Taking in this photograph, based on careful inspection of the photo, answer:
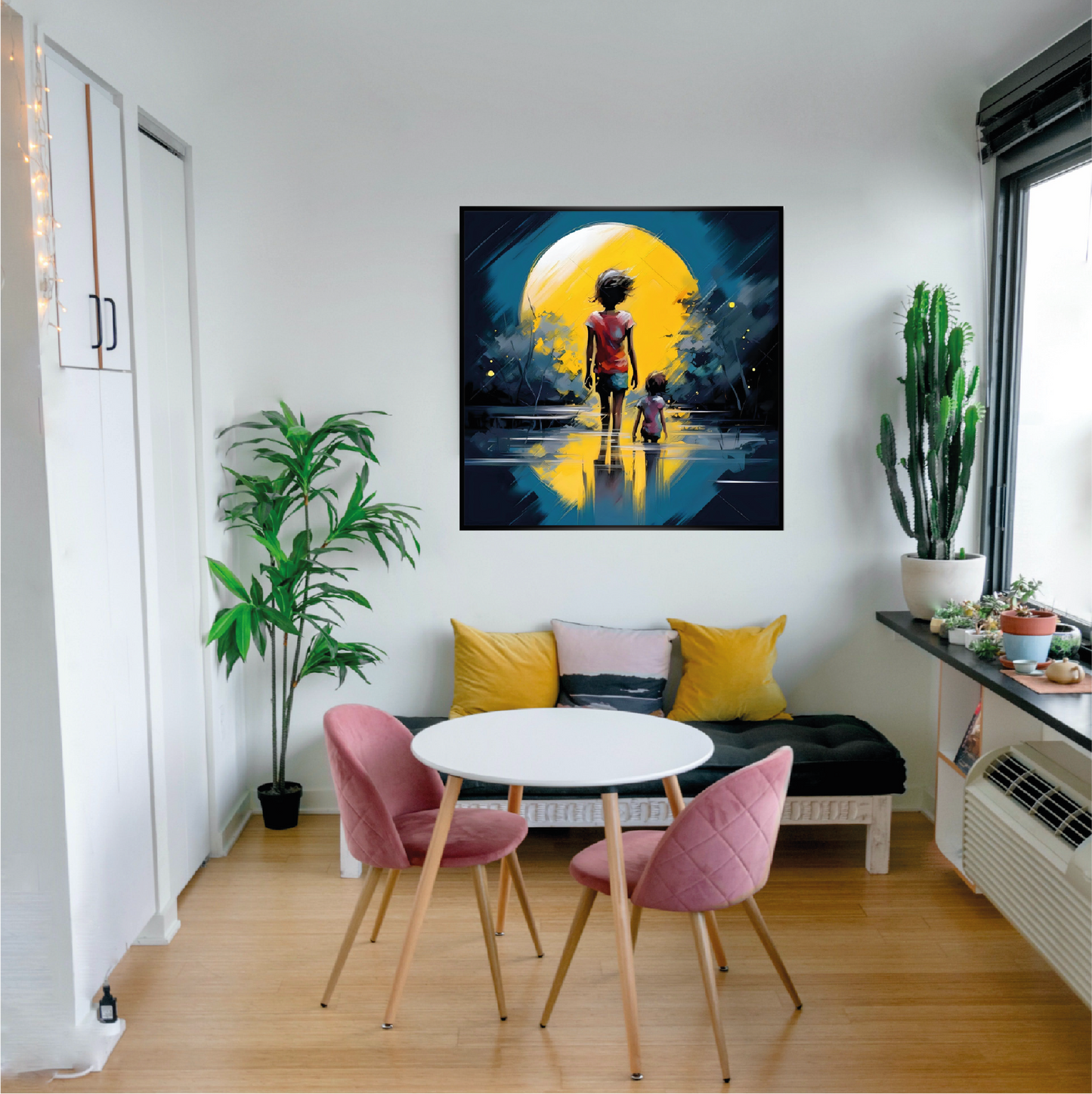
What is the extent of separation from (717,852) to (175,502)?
2.04 metres

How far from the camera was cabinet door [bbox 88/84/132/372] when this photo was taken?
107 inches

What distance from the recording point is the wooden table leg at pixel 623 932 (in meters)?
2.45

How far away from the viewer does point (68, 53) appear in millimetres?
2506

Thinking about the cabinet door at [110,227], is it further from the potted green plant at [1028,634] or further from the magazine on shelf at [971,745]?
the magazine on shelf at [971,745]

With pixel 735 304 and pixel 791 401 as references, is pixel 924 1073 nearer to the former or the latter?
pixel 791 401

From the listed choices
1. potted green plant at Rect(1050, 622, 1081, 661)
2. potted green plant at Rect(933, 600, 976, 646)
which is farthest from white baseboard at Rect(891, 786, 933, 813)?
potted green plant at Rect(1050, 622, 1081, 661)

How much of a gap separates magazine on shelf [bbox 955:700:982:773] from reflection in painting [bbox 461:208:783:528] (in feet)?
3.41

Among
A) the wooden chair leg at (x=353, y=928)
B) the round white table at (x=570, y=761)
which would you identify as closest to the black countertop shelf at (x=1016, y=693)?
the round white table at (x=570, y=761)

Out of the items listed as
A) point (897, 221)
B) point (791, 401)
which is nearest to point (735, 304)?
point (791, 401)

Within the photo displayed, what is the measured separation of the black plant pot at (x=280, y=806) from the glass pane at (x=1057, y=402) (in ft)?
9.22

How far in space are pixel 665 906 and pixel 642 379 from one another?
6.98ft

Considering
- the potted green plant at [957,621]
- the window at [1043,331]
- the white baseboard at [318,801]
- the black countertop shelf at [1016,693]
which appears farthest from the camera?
the white baseboard at [318,801]

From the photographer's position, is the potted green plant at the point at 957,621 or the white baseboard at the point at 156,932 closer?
the white baseboard at the point at 156,932

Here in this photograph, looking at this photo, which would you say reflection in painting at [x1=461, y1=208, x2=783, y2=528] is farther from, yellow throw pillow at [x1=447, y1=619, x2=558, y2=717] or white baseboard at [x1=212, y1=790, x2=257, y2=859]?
white baseboard at [x1=212, y1=790, x2=257, y2=859]
